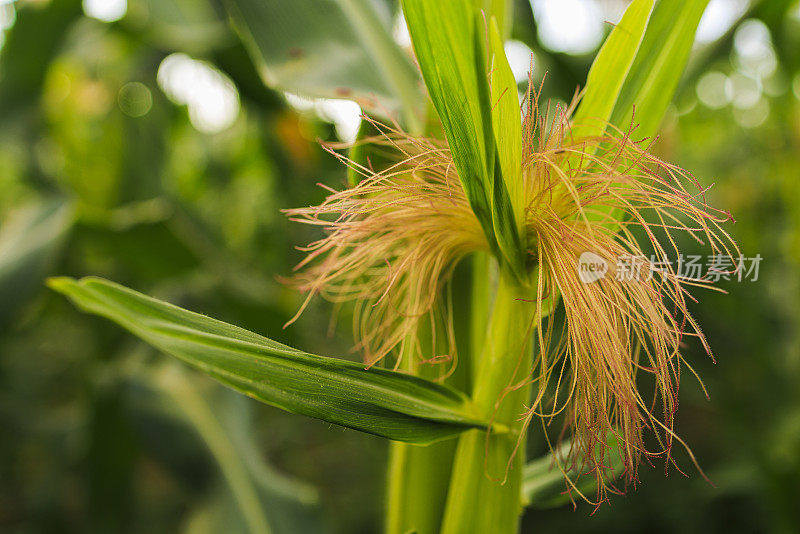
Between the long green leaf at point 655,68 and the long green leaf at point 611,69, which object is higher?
the long green leaf at point 655,68

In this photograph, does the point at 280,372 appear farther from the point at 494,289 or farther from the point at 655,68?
the point at 655,68

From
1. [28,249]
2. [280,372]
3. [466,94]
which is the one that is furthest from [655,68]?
[28,249]

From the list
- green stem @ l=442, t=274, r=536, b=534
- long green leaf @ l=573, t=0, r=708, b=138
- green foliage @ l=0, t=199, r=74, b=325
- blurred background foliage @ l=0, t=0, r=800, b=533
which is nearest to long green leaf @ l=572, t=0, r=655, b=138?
long green leaf @ l=573, t=0, r=708, b=138

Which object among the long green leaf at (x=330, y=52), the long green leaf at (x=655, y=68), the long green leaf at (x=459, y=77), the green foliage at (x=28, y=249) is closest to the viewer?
the long green leaf at (x=459, y=77)

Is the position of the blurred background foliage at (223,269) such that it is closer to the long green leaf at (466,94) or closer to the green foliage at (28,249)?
the green foliage at (28,249)

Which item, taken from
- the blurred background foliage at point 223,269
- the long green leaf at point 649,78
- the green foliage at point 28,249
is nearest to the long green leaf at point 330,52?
the blurred background foliage at point 223,269

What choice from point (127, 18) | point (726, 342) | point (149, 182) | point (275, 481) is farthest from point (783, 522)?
point (127, 18)

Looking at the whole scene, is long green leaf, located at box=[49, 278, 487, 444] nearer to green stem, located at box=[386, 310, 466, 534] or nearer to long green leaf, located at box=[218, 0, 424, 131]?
green stem, located at box=[386, 310, 466, 534]
